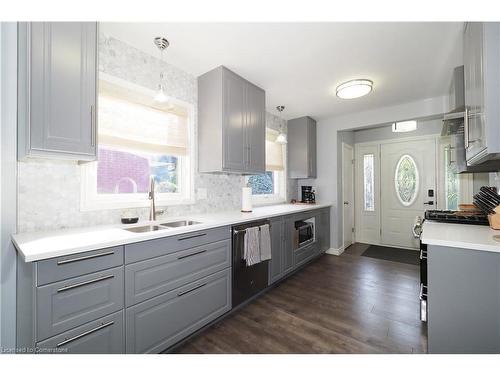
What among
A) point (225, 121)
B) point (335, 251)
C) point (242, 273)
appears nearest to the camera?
point (242, 273)

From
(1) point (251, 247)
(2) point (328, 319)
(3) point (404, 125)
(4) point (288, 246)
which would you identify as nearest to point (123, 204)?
(1) point (251, 247)

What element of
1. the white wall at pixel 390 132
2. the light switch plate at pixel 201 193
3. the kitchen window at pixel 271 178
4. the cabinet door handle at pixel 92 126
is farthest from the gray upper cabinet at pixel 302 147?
the cabinet door handle at pixel 92 126

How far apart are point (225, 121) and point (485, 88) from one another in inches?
78.4

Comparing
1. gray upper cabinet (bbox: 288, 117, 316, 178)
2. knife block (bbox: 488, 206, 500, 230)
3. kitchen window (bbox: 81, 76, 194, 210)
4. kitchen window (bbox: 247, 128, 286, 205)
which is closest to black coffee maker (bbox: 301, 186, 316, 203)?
gray upper cabinet (bbox: 288, 117, 316, 178)

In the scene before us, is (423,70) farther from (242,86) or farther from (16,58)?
(16,58)

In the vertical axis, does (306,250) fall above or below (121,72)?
below

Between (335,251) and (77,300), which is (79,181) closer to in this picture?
(77,300)

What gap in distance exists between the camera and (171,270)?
1599 mm

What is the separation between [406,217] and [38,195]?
5.25 meters

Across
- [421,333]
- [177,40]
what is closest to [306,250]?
[421,333]

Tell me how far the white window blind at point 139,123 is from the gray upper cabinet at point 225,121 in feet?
0.79

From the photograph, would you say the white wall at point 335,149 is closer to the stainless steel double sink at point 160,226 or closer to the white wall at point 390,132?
the white wall at point 390,132

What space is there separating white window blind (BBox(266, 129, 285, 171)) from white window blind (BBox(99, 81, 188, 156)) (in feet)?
5.50

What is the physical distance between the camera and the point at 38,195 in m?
1.52
